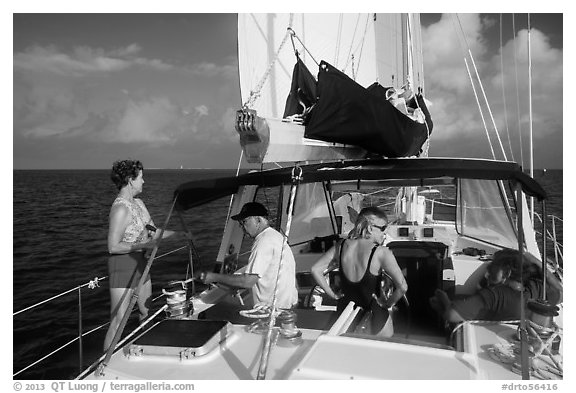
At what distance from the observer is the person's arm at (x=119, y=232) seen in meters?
3.32

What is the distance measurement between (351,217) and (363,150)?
108 inches

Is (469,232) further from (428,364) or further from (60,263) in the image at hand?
(60,263)

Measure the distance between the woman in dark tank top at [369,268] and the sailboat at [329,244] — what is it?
155 millimetres

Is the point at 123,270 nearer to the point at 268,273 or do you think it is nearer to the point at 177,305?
the point at 177,305

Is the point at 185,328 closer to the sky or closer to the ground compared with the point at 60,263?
closer to the sky

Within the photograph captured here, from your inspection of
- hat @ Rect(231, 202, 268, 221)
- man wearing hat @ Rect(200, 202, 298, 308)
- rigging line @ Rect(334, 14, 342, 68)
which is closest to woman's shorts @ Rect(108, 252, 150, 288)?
man wearing hat @ Rect(200, 202, 298, 308)

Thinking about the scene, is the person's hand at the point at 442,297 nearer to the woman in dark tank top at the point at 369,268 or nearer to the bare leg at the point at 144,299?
the woman in dark tank top at the point at 369,268

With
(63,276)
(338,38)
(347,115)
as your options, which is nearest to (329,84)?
(347,115)

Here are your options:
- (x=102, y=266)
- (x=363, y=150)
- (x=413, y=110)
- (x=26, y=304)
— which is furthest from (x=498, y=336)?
(x=102, y=266)

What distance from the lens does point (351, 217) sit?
6.32 m

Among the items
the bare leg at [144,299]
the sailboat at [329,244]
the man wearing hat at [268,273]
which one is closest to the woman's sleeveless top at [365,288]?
the sailboat at [329,244]

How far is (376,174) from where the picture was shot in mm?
3449
